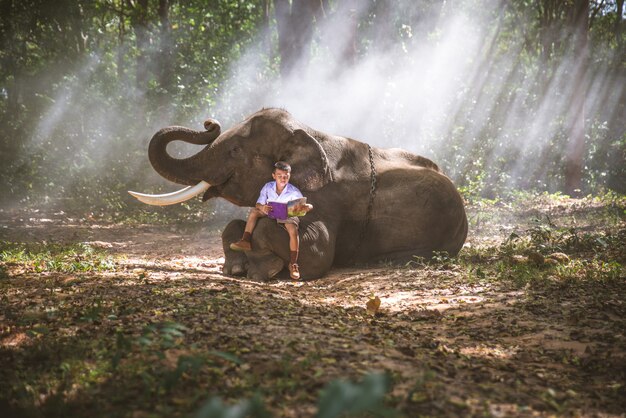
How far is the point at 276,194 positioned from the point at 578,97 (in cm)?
1465

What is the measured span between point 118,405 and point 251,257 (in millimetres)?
4031

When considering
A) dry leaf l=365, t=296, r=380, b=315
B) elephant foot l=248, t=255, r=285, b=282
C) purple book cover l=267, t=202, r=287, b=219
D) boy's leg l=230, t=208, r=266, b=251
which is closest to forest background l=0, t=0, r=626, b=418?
dry leaf l=365, t=296, r=380, b=315

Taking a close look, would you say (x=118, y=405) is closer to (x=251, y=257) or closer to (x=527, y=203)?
(x=251, y=257)

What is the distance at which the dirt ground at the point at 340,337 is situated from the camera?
117 inches

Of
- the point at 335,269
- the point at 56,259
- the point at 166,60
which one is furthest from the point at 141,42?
the point at 335,269

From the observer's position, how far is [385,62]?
16.5m

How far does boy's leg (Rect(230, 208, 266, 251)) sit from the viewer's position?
6.65 m

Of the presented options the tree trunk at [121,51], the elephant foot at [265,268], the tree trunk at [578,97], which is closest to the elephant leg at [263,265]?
the elephant foot at [265,268]

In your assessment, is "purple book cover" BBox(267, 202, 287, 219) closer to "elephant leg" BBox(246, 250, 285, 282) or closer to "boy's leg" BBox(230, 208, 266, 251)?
"boy's leg" BBox(230, 208, 266, 251)

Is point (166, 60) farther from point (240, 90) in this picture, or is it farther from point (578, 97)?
point (578, 97)

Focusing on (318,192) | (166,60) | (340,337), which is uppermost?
(166,60)

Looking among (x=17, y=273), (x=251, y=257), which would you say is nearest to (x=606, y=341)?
(x=251, y=257)

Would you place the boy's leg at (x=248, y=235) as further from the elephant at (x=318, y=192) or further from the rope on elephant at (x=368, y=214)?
the rope on elephant at (x=368, y=214)

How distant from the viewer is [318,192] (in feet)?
23.7
